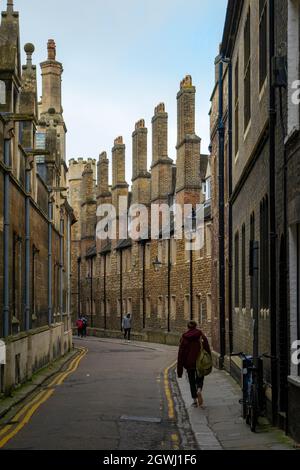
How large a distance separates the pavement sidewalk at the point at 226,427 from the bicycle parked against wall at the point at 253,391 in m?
0.18

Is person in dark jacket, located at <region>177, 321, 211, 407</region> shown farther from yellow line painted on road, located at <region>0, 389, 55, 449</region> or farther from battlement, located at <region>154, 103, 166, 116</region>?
battlement, located at <region>154, 103, 166, 116</region>

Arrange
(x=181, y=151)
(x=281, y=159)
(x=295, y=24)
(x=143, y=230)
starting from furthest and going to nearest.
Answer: (x=143, y=230) < (x=181, y=151) < (x=281, y=159) < (x=295, y=24)

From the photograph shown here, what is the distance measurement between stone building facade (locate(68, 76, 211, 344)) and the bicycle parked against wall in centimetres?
2636

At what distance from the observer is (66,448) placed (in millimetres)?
11820

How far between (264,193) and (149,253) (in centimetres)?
4043

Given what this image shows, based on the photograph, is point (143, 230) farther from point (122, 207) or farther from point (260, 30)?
point (260, 30)

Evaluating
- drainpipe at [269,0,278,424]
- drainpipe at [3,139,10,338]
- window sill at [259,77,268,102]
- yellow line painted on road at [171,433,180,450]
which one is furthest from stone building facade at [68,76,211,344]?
yellow line painted on road at [171,433,180,450]

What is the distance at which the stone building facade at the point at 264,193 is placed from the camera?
40.1 ft

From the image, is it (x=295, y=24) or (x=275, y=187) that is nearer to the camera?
(x=295, y=24)

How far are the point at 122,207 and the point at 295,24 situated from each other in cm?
5389

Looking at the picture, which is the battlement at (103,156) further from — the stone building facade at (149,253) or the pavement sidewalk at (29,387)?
the pavement sidewalk at (29,387)

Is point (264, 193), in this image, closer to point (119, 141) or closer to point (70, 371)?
point (70, 371)

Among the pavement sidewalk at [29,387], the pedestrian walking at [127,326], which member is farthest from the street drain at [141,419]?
the pedestrian walking at [127,326]

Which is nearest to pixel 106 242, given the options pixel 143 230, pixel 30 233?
pixel 143 230
